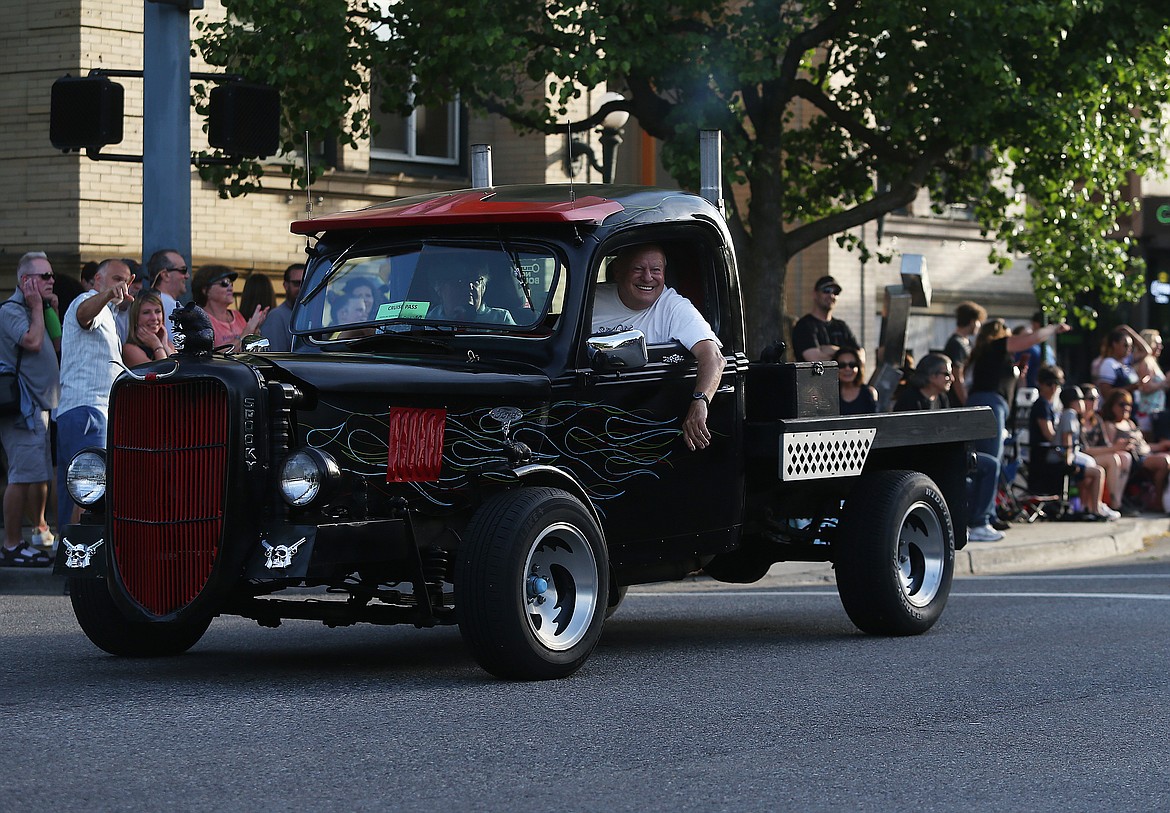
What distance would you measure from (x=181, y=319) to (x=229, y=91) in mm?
5254

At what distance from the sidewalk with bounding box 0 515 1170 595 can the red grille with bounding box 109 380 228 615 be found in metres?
4.49

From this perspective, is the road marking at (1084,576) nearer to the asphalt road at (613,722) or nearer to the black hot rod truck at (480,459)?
the asphalt road at (613,722)

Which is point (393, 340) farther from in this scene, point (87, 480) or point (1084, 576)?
point (1084, 576)

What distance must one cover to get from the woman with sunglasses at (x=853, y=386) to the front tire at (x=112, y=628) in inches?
274

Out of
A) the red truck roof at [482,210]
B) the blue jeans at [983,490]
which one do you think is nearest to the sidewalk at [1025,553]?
the blue jeans at [983,490]

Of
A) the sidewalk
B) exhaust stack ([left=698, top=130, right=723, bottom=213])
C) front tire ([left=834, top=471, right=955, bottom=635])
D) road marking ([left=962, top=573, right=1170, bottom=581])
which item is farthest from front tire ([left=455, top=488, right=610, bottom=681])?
road marking ([left=962, top=573, right=1170, bottom=581])

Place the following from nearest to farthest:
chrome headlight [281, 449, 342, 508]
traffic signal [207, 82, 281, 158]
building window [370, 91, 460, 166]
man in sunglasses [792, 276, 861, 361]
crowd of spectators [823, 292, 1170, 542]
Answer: chrome headlight [281, 449, 342, 508]
traffic signal [207, 82, 281, 158]
man in sunglasses [792, 276, 861, 361]
crowd of spectators [823, 292, 1170, 542]
building window [370, 91, 460, 166]

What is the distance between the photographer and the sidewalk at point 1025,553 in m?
12.2

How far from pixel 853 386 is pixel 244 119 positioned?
16.3 ft

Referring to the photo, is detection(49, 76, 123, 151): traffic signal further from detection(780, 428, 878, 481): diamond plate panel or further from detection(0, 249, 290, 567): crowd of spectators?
detection(780, 428, 878, 481): diamond plate panel

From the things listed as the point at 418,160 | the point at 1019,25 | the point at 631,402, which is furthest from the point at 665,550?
the point at 418,160

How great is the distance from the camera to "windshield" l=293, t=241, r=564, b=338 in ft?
28.0

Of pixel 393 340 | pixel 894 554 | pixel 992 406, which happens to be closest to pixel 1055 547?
pixel 992 406

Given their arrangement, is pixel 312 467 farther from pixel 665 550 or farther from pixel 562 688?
pixel 665 550
